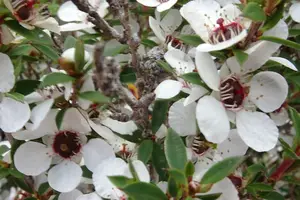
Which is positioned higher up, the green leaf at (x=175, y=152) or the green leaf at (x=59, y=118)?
the green leaf at (x=175, y=152)

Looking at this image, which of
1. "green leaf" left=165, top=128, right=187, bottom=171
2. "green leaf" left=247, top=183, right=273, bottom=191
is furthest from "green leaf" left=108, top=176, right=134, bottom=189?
"green leaf" left=247, top=183, right=273, bottom=191

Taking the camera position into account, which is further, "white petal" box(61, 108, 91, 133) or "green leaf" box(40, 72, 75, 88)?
"white petal" box(61, 108, 91, 133)

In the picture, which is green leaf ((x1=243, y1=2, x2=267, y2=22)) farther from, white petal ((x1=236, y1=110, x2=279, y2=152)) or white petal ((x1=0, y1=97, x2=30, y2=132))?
white petal ((x1=0, y1=97, x2=30, y2=132))

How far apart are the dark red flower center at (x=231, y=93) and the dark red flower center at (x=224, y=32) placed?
0.10 meters

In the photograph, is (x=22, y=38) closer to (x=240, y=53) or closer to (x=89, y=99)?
(x=89, y=99)

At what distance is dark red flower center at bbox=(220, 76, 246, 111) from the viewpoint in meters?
1.18

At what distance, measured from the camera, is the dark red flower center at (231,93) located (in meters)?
1.18

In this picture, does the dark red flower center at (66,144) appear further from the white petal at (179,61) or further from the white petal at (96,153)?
the white petal at (179,61)

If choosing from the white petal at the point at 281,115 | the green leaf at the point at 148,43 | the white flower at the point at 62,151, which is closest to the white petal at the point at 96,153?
the white flower at the point at 62,151

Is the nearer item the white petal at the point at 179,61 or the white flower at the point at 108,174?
the white flower at the point at 108,174

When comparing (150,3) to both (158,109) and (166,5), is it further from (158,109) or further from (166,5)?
(158,109)

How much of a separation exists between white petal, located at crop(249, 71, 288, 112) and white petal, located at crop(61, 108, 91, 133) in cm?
42

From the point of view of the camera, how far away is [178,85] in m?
1.23

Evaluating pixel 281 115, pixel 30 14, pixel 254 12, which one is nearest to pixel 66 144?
pixel 30 14
